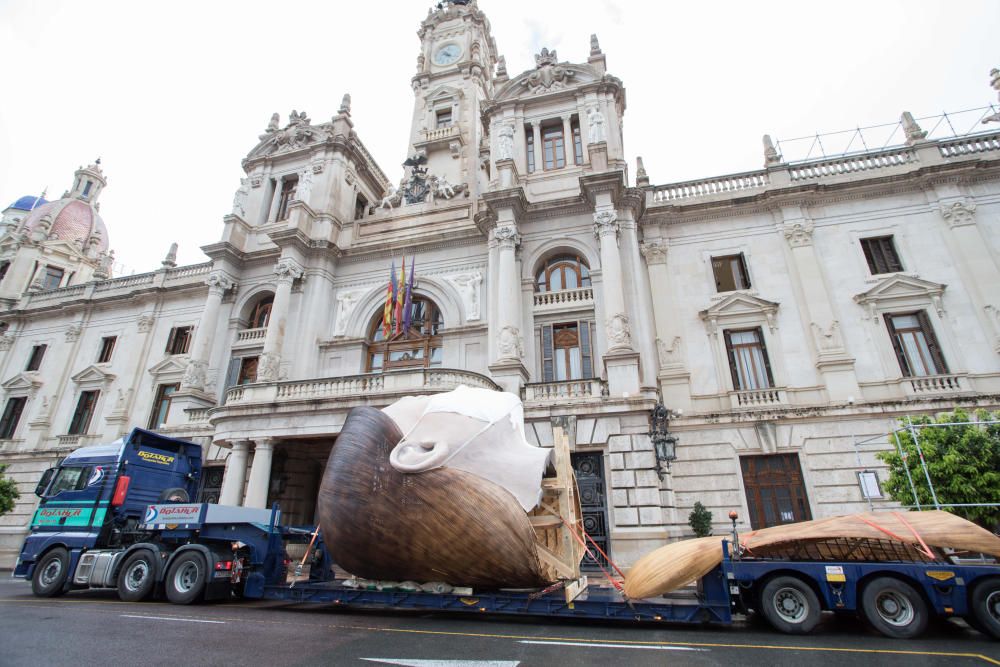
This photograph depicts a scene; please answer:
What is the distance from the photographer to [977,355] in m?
16.8

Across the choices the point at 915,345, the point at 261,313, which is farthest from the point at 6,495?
the point at 915,345

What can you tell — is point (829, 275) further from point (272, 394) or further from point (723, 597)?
point (272, 394)

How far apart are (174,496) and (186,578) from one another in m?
4.21

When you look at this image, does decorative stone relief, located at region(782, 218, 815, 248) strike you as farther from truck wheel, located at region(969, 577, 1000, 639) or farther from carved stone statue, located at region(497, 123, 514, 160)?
truck wheel, located at region(969, 577, 1000, 639)

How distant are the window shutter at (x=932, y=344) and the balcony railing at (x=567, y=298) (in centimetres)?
1218

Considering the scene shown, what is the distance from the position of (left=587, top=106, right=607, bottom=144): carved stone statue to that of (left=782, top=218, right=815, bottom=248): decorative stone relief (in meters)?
8.64

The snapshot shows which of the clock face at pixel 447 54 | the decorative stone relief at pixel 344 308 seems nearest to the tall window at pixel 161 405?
the decorative stone relief at pixel 344 308

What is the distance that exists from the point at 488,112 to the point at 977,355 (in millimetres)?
22632

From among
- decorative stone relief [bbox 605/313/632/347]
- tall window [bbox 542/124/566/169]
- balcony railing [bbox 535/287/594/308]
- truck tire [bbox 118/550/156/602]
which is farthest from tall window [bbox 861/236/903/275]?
truck tire [bbox 118/550/156/602]

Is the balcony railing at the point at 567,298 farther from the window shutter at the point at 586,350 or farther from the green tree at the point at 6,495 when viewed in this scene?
the green tree at the point at 6,495

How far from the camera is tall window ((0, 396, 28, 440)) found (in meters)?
29.0

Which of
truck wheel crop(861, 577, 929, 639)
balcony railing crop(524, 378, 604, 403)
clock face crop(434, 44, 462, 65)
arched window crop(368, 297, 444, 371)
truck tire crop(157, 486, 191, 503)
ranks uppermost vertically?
clock face crop(434, 44, 462, 65)

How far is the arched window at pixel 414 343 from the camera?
71.9 feet

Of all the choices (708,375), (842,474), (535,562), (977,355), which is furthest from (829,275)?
(535,562)
